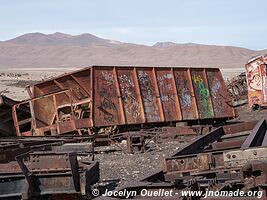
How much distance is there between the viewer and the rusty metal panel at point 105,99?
13.8 meters

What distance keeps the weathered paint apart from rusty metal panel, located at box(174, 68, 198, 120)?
635cm

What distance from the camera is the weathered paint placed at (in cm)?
2145

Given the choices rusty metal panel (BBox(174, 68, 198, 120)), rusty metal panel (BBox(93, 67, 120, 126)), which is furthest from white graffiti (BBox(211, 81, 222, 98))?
rusty metal panel (BBox(93, 67, 120, 126))

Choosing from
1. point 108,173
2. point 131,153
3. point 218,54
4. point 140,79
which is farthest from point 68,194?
point 218,54

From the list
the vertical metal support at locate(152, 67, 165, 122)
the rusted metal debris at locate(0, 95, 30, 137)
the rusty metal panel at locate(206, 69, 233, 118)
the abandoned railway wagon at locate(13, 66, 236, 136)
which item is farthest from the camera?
the rusty metal panel at locate(206, 69, 233, 118)

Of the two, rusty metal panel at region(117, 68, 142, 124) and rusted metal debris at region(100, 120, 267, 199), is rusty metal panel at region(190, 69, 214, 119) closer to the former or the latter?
rusty metal panel at region(117, 68, 142, 124)

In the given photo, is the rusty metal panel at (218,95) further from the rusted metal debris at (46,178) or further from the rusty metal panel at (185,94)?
the rusted metal debris at (46,178)

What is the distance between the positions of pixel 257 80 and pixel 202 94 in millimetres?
5833

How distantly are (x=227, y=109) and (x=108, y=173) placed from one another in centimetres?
Result: 952

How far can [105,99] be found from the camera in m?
14.0

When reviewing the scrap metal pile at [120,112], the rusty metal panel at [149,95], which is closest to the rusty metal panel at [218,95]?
the scrap metal pile at [120,112]

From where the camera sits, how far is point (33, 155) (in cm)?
657

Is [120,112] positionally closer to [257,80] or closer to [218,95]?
[218,95]

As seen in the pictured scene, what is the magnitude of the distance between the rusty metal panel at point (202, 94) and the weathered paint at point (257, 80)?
17.1ft
